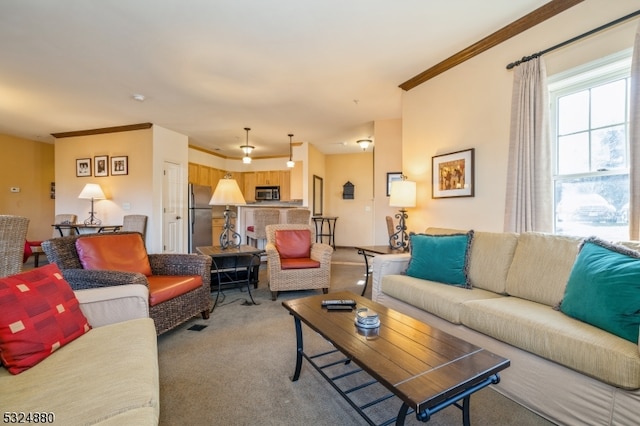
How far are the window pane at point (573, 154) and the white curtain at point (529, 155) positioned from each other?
15 cm

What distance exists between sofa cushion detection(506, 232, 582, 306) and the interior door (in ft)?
18.1

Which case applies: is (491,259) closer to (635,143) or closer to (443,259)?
(443,259)

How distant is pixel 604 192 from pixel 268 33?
3001 millimetres

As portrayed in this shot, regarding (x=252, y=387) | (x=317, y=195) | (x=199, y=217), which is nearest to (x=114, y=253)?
(x=252, y=387)

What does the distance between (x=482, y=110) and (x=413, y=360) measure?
261 centimetres

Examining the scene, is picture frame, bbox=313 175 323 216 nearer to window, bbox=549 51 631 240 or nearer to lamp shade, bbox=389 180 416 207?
lamp shade, bbox=389 180 416 207

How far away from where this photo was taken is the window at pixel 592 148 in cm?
201

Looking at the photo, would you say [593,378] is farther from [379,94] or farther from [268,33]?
[379,94]

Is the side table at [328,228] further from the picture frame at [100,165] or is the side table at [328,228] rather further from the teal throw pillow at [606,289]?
the teal throw pillow at [606,289]

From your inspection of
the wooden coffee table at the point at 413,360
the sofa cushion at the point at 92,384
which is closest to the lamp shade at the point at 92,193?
the sofa cushion at the point at 92,384

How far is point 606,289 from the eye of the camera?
1442 mm

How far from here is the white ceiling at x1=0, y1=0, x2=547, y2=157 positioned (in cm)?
232

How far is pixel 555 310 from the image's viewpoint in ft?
5.70

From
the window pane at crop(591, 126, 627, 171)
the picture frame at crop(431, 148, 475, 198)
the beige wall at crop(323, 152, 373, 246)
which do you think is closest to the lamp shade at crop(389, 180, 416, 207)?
the picture frame at crop(431, 148, 475, 198)
